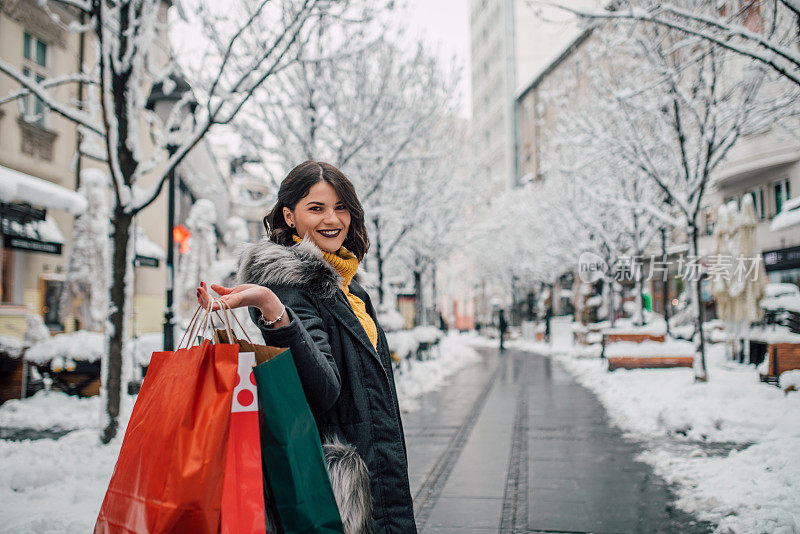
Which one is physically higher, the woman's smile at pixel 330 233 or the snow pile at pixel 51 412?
the woman's smile at pixel 330 233

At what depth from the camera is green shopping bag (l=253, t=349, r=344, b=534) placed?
1.51m

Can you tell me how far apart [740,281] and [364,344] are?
37.3 ft

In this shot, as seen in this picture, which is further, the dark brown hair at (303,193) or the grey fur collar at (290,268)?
the dark brown hair at (303,193)

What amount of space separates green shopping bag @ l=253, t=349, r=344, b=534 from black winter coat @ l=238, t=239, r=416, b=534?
0.23 meters

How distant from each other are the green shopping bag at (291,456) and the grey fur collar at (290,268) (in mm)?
353

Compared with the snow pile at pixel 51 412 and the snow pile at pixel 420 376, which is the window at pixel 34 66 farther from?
the snow pile at pixel 420 376

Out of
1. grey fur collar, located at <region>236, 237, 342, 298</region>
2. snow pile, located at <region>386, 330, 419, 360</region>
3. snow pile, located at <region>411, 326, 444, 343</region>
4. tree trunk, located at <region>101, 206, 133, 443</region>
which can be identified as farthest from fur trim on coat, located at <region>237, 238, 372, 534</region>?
snow pile, located at <region>411, 326, 444, 343</region>

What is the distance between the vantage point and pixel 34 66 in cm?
1280

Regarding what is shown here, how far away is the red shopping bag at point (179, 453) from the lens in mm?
1387

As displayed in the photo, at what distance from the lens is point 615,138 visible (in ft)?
35.4

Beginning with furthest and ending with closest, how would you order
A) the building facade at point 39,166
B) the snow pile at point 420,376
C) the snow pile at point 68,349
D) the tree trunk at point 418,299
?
the tree trunk at point 418,299
the snow pile at point 420,376
the building facade at point 39,166
the snow pile at point 68,349

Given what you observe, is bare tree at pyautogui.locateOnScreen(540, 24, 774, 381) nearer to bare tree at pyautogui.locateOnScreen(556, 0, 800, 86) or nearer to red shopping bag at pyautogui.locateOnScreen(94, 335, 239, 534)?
bare tree at pyautogui.locateOnScreen(556, 0, 800, 86)

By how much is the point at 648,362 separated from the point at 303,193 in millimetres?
12388

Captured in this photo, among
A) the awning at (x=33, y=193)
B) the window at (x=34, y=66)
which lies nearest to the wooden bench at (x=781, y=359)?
the awning at (x=33, y=193)
